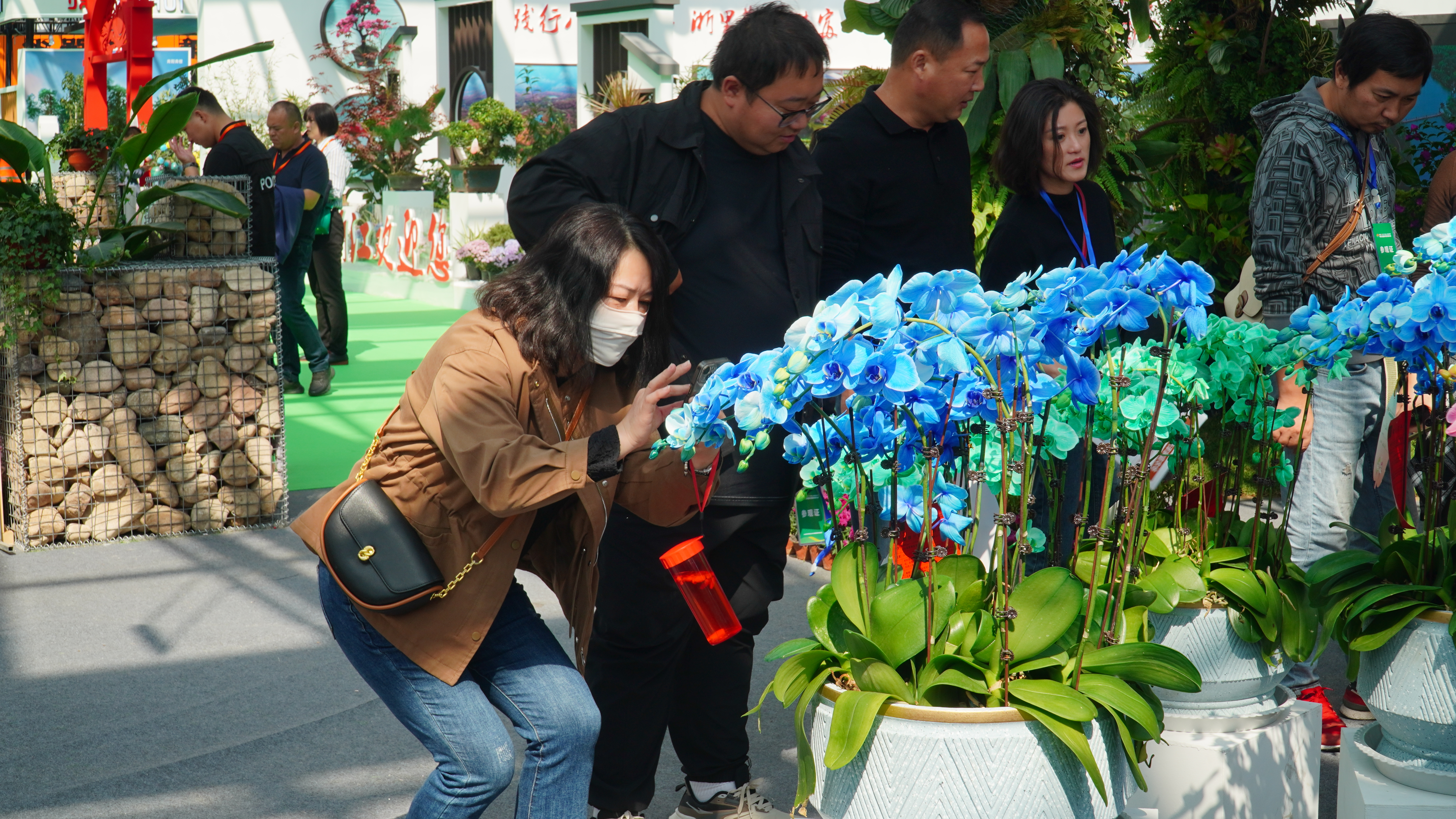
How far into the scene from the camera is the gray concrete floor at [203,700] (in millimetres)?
2918

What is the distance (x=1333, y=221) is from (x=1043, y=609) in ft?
7.01

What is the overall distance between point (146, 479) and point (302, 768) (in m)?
2.40

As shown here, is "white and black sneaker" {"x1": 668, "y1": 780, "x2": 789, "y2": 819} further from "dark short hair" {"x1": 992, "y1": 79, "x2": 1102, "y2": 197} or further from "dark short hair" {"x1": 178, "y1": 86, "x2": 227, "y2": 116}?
"dark short hair" {"x1": 178, "y1": 86, "x2": 227, "y2": 116}

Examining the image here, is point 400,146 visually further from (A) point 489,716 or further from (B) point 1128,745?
(B) point 1128,745

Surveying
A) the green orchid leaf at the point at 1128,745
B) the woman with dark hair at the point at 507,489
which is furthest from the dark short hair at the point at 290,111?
the green orchid leaf at the point at 1128,745

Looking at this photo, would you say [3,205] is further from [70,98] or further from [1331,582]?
[1331,582]

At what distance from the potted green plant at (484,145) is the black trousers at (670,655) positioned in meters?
10.9

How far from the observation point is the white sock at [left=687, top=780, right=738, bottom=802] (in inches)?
108

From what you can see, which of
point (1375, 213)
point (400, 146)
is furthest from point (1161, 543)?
point (400, 146)

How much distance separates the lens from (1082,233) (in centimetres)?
322

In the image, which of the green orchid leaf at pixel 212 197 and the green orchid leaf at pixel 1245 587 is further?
the green orchid leaf at pixel 212 197

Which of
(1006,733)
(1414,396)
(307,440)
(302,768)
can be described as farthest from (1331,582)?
(307,440)

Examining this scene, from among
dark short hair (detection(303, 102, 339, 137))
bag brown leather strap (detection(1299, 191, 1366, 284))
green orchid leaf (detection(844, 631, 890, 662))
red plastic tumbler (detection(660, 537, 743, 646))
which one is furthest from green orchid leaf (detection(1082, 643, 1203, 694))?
dark short hair (detection(303, 102, 339, 137))

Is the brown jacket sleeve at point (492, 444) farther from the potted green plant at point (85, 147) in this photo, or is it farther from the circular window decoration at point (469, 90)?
the circular window decoration at point (469, 90)
